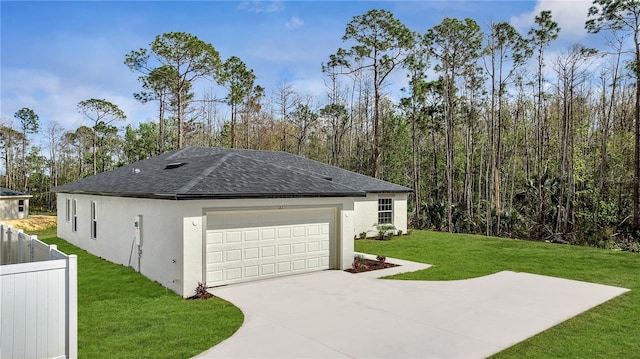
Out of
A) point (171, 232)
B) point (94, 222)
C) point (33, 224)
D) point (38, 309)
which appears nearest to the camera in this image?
point (38, 309)

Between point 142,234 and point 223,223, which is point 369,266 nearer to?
point 223,223

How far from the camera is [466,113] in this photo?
29234 mm

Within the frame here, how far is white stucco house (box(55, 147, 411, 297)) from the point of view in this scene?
28.6ft

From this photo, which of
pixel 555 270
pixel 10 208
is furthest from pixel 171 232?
pixel 10 208

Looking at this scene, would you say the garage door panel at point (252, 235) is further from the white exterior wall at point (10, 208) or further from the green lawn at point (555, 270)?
the white exterior wall at point (10, 208)

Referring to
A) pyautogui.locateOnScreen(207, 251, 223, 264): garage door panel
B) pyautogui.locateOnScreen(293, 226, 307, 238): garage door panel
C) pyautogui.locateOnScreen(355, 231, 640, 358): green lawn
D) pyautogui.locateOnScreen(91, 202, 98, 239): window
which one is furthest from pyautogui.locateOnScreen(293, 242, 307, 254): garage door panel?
pyautogui.locateOnScreen(91, 202, 98, 239): window

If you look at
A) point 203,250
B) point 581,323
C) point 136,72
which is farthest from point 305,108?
point 581,323

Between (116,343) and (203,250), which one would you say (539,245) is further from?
(116,343)

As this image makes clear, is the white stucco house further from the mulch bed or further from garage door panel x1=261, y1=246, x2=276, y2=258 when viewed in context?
the mulch bed

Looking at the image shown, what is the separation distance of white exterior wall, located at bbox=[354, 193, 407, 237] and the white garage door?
726 centimetres

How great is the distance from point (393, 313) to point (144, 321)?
14.6 feet

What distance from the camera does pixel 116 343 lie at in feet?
19.0

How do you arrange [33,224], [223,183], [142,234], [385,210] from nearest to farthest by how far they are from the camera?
[223,183] < [142,234] < [385,210] < [33,224]

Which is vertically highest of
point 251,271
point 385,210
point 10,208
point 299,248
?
point 385,210
